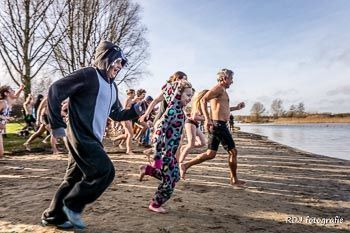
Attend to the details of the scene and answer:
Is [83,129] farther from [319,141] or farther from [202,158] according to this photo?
[319,141]

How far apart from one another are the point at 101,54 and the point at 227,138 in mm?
3593

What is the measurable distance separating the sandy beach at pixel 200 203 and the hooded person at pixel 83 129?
41 cm

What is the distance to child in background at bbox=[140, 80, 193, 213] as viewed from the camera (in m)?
4.58

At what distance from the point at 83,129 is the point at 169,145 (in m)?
1.51

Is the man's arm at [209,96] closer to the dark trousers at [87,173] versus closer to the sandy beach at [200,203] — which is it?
the sandy beach at [200,203]

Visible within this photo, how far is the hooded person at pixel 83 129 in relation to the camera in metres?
3.40

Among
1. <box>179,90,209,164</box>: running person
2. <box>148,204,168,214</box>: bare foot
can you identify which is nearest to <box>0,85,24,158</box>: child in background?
<box>179,90,209,164</box>: running person

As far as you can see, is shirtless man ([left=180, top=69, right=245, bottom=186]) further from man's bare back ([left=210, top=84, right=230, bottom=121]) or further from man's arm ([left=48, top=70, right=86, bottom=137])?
man's arm ([left=48, top=70, right=86, bottom=137])

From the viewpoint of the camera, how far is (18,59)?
2067 centimetres

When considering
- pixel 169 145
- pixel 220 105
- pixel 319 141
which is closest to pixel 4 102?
pixel 220 105

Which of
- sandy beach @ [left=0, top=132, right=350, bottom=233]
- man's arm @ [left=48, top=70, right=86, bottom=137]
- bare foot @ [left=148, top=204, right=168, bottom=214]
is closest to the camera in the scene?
man's arm @ [left=48, top=70, right=86, bottom=137]

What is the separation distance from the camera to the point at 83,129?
3.50m

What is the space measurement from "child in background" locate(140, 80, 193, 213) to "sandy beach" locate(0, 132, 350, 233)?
291mm

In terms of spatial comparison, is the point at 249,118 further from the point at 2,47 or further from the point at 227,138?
the point at 227,138
